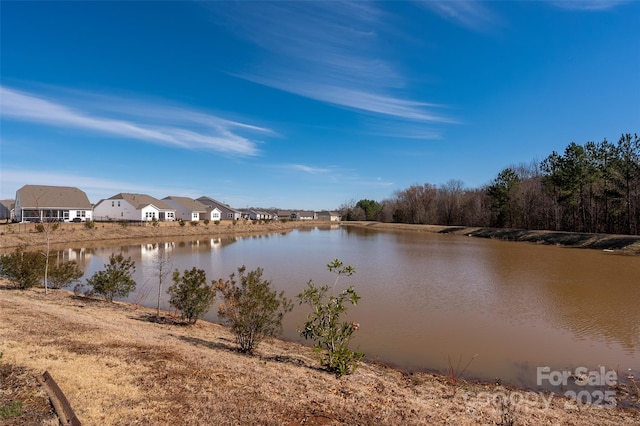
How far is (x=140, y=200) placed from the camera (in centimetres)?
6222

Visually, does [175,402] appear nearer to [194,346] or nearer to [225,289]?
[194,346]

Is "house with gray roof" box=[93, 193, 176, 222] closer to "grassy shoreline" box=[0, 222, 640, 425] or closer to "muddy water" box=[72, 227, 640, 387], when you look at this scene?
"muddy water" box=[72, 227, 640, 387]

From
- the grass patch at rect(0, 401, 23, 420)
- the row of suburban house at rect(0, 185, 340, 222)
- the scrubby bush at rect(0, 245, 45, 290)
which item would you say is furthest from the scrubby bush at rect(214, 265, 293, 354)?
the row of suburban house at rect(0, 185, 340, 222)

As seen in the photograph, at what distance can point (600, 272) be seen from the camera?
21.1 m

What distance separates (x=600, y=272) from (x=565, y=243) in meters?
21.5

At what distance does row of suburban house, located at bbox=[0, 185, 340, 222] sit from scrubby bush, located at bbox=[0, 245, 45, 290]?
15206mm

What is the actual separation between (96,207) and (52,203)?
16.3 meters

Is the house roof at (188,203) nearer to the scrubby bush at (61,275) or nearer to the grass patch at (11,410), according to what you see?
the scrubby bush at (61,275)

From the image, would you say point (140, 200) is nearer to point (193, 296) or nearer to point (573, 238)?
point (193, 296)

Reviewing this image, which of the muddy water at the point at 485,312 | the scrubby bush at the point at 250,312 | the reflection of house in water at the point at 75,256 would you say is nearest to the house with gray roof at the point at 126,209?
the reflection of house in water at the point at 75,256

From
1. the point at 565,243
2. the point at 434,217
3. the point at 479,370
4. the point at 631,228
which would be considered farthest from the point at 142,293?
the point at 434,217

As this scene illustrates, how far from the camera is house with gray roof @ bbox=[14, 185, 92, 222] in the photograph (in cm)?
4350

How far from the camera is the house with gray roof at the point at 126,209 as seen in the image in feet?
193

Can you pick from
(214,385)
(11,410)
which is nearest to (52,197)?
(11,410)
